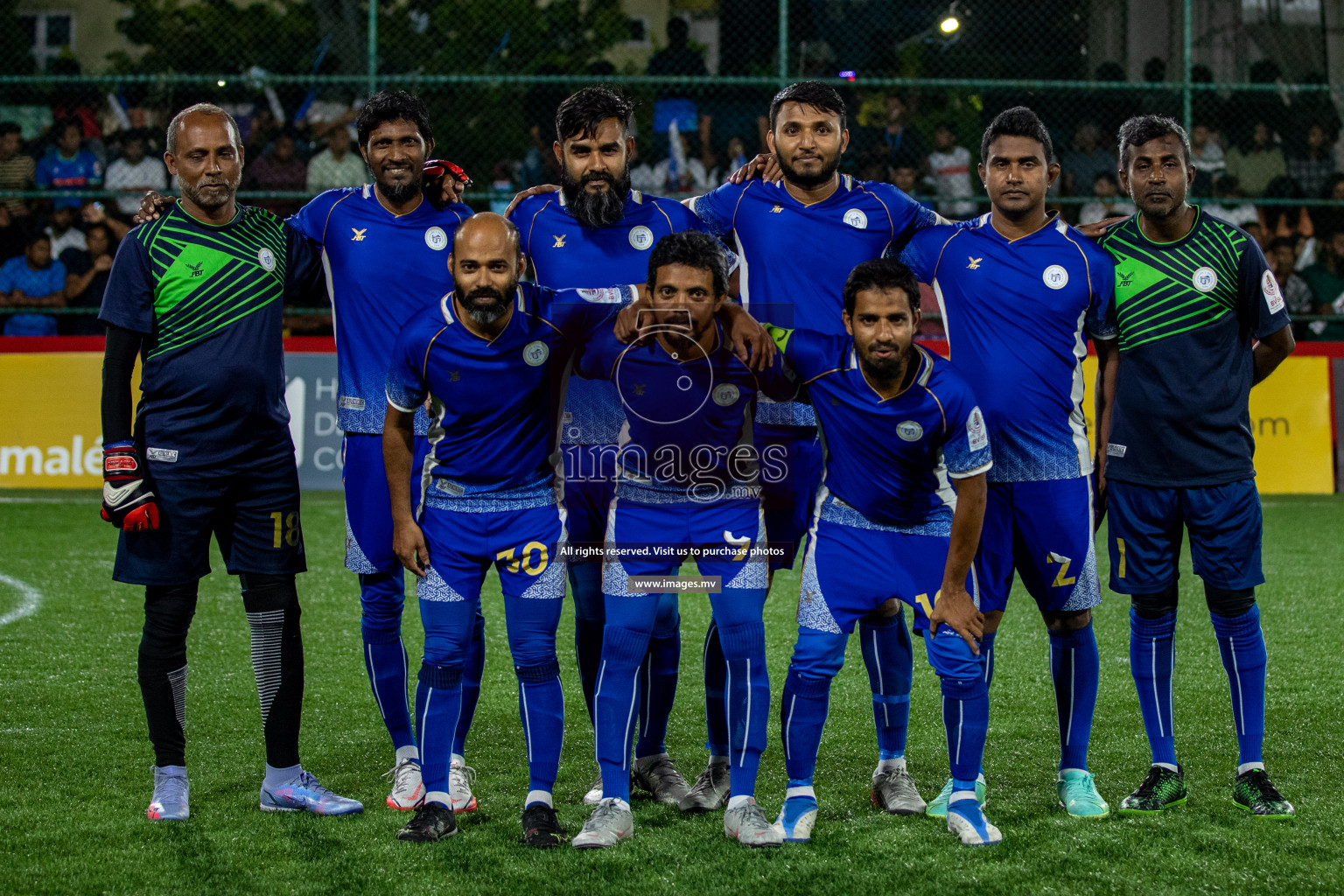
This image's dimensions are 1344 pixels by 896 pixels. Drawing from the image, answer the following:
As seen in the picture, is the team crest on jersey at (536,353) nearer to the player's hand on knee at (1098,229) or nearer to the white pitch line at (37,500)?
the player's hand on knee at (1098,229)

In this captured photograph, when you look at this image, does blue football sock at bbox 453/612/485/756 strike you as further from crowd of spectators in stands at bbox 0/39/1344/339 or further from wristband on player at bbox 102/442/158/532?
crowd of spectators in stands at bbox 0/39/1344/339

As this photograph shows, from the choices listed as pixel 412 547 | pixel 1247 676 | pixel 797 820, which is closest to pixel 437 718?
pixel 412 547

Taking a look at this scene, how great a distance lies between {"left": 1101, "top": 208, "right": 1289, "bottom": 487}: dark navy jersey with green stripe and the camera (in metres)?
4.45

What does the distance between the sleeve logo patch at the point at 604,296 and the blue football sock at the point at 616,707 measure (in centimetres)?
100

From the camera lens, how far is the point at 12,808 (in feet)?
14.3

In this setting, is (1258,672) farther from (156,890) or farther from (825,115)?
(156,890)

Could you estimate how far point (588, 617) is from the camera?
4.62m

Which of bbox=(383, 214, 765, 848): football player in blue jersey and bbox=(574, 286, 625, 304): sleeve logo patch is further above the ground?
bbox=(574, 286, 625, 304): sleeve logo patch

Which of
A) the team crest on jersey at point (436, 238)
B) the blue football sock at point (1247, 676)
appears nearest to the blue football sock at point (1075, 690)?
the blue football sock at point (1247, 676)

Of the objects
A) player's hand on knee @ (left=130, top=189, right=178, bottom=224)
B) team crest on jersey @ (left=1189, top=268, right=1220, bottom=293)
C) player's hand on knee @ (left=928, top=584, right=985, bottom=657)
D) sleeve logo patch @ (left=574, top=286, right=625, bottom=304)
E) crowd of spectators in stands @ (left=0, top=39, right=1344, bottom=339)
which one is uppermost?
crowd of spectators in stands @ (left=0, top=39, right=1344, bottom=339)

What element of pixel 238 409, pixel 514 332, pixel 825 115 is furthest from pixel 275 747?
pixel 825 115

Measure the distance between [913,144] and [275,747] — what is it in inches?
378

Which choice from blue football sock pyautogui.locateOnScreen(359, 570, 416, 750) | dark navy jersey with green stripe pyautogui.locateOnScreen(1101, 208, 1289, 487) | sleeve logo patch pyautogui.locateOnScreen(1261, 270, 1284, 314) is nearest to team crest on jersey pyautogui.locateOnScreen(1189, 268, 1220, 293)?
dark navy jersey with green stripe pyautogui.locateOnScreen(1101, 208, 1289, 487)

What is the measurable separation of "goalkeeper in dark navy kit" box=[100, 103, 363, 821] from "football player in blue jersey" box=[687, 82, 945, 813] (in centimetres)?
145
